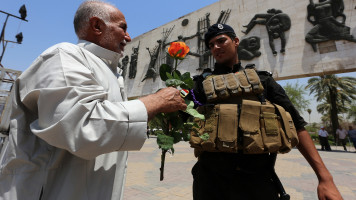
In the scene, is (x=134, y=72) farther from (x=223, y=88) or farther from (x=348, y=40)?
(x=223, y=88)

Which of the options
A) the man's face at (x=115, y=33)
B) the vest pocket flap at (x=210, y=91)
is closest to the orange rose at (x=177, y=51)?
the man's face at (x=115, y=33)

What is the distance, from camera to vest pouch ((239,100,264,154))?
54.3 inches

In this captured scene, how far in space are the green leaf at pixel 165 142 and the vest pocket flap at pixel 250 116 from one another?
2.42 feet

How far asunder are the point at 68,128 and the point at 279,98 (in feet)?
5.35

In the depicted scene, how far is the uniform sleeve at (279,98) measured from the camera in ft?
5.49

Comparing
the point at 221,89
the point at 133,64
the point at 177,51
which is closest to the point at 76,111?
the point at 177,51

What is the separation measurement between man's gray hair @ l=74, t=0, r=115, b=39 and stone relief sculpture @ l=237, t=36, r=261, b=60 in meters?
10.4

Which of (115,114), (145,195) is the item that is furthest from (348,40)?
(115,114)

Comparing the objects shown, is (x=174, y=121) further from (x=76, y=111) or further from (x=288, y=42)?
(x=288, y=42)

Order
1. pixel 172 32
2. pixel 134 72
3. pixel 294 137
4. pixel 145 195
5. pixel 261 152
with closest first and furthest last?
pixel 261 152
pixel 294 137
pixel 145 195
pixel 172 32
pixel 134 72

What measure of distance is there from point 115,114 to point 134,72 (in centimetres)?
1646

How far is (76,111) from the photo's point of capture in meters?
0.68

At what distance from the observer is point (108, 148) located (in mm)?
721

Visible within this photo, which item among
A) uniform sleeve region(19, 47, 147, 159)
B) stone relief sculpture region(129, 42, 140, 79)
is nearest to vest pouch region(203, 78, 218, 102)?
uniform sleeve region(19, 47, 147, 159)
